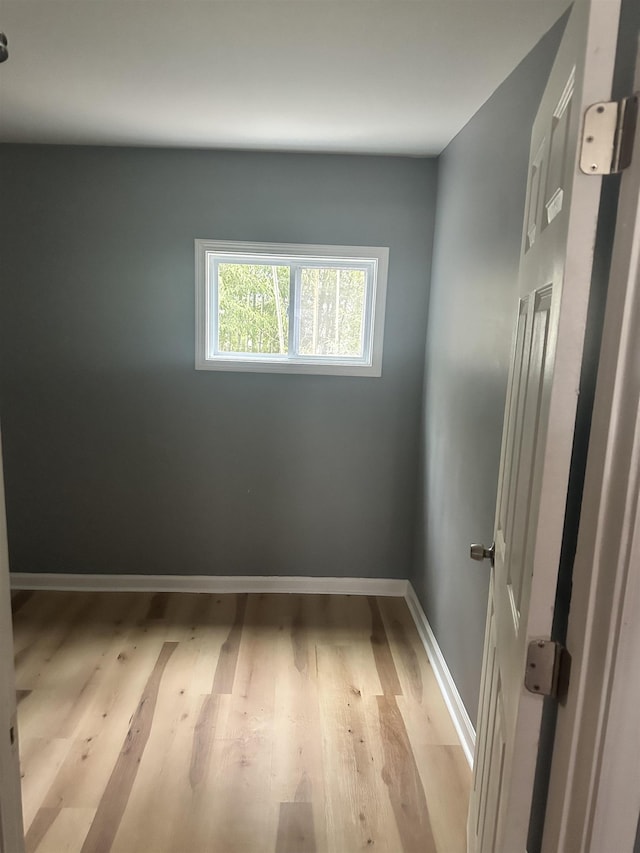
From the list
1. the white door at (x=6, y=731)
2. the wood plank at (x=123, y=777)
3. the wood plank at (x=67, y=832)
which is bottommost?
the wood plank at (x=67, y=832)

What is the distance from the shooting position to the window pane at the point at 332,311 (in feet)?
10.2

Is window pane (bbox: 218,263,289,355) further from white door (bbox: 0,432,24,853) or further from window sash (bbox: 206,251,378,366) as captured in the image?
white door (bbox: 0,432,24,853)

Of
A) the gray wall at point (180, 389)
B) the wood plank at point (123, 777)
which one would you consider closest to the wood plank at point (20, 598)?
the gray wall at point (180, 389)

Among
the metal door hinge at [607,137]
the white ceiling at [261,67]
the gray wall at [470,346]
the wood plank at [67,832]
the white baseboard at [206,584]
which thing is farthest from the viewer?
the white baseboard at [206,584]

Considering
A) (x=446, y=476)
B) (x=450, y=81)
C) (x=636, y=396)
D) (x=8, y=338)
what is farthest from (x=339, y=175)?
(x=636, y=396)

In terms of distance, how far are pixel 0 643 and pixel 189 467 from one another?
87.2 inches

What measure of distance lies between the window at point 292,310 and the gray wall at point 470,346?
0.36m

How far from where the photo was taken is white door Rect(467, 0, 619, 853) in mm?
785

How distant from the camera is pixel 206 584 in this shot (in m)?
3.31

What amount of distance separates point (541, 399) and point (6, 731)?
1.09 meters

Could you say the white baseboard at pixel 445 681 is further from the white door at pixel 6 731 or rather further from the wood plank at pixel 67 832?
the white door at pixel 6 731

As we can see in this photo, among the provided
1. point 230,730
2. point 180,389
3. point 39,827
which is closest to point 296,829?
point 230,730

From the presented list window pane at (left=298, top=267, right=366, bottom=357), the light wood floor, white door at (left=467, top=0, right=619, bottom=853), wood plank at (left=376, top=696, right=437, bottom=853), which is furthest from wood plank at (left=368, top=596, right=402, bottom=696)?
window pane at (left=298, top=267, right=366, bottom=357)

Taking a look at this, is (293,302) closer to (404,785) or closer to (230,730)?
(230,730)
